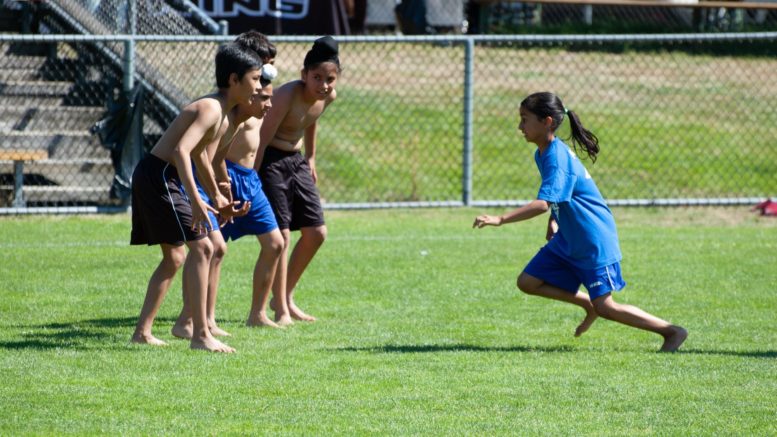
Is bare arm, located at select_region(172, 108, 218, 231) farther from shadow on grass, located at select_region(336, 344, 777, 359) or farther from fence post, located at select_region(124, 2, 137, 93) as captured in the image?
fence post, located at select_region(124, 2, 137, 93)

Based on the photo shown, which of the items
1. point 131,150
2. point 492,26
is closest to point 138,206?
point 131,150

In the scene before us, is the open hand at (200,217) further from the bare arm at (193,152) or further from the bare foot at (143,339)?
the bare foot at (143,339)

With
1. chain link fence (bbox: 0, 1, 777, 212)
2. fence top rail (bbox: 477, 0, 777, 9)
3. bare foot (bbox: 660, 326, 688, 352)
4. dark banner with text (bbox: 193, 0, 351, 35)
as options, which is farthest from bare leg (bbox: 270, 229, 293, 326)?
fence top rail (bbox: 477, 0, 777, 9)

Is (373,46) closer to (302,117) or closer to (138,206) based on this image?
(302,117)

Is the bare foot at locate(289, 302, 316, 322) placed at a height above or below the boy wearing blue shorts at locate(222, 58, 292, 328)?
below

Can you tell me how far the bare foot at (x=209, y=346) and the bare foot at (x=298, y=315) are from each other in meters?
1.24

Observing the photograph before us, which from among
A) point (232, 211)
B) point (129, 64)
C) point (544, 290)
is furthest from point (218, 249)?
point (129, 64)

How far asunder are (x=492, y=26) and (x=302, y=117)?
14.4 metres

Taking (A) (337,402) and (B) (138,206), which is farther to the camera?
(B) (138,206)

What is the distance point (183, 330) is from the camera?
7242 mm

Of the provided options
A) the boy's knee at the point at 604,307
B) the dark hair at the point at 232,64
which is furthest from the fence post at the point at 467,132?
the dark hair at the point at 232,64

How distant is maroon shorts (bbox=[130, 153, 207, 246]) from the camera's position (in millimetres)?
6680

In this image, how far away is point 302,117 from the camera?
7.91 meters

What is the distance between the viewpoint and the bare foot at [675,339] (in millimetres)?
6898
